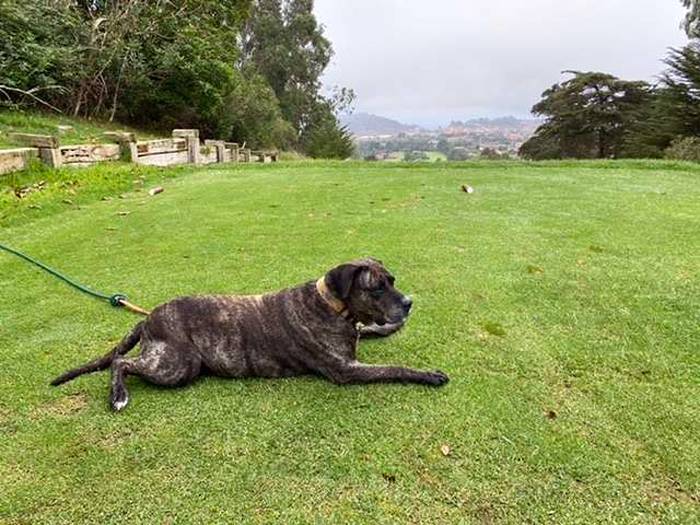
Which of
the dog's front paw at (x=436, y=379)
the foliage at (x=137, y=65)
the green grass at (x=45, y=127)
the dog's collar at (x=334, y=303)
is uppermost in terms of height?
the foliage at (x=137, y=65)

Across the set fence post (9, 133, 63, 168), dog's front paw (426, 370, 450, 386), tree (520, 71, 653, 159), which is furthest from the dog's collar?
tree (520, 71, 653, 159)

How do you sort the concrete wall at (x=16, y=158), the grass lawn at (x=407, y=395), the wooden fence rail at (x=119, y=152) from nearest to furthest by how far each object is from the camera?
the grass lawn at (x=407, y=395)
the concrete wall at (x=16, y=158)
the wooden fence rail at (x=119, y=152)

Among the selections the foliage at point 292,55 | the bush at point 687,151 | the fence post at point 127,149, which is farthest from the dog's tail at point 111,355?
the foliage at point 292,55

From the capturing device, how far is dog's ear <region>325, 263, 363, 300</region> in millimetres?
2348

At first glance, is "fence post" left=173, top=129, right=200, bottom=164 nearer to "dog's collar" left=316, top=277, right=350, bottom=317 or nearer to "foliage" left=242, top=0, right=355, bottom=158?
"dog's collar" left=316, top=277, right=350, bottom=317

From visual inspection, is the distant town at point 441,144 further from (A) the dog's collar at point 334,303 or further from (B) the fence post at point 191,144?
(A) the dog's collar at point 334,303

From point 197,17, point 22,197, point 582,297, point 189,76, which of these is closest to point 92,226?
point 22,197

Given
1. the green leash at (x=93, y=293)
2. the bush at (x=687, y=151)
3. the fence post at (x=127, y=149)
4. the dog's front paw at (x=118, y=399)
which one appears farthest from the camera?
the bush at (x=687, y=151)

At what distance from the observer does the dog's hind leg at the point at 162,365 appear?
2.33 m

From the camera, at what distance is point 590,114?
25.5 meters

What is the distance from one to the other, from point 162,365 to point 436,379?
1.20 metres

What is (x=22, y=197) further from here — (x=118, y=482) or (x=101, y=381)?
(x=118, y=482)

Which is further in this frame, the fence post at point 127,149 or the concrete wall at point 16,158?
the fence post at point 127,149

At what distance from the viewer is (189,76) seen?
1549 centimetres
